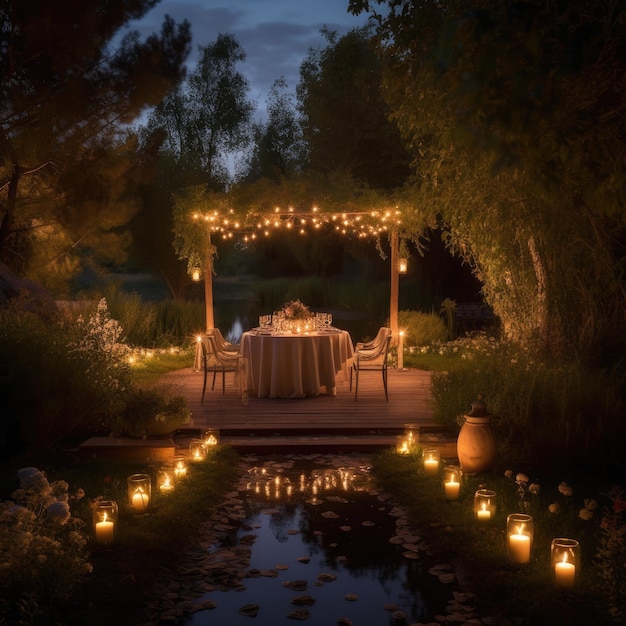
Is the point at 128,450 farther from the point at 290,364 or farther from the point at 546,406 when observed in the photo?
the point at 546,406

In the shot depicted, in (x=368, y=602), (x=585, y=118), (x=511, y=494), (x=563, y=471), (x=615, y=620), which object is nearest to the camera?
(x=615, y=620)

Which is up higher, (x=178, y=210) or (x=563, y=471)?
(x=178, y=210)

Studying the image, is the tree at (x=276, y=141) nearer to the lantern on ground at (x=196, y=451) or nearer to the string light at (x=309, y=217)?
the string light at (x=309, y=217)

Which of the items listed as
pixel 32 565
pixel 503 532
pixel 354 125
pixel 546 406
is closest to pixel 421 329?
pixel 354 125

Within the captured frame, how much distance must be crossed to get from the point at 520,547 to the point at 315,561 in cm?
114

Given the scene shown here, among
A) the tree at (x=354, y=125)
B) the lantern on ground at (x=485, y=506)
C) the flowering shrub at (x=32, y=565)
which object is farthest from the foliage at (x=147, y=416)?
the tree at (x=354, y=125)

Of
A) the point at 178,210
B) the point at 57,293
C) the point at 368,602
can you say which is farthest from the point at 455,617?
the point at 57,293

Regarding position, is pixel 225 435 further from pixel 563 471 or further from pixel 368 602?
A: pixel 368 602

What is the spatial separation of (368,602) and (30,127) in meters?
10.6

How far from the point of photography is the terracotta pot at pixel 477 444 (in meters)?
5.61

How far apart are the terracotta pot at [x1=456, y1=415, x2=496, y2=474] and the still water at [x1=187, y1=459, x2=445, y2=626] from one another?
28.3 inches

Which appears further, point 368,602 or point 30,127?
point 30,127

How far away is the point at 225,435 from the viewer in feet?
24.1

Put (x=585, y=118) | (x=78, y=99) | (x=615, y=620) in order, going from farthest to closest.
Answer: (x=78, y=99)
(x=585, y=118)
(x=615, y=620)
